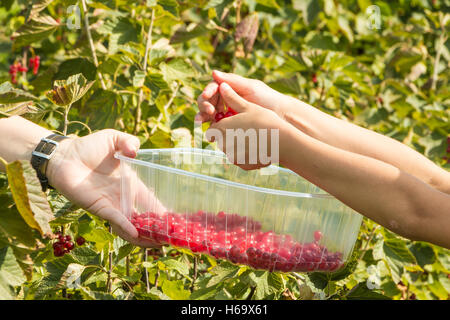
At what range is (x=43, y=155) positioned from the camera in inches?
46.1

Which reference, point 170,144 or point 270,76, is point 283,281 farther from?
point 270,76

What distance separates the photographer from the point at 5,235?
3.35ft

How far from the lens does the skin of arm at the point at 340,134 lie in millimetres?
1330

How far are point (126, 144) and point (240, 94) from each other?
13.6 inches

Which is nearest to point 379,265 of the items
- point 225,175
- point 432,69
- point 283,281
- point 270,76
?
point 283,281

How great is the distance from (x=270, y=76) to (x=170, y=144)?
3.11ft

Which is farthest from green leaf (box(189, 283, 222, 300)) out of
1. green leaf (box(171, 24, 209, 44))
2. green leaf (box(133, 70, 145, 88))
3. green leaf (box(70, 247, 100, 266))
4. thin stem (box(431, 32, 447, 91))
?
thin stem (box(431, 32, 447, 91))

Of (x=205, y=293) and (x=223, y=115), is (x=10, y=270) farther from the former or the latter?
(x=223, y=115)

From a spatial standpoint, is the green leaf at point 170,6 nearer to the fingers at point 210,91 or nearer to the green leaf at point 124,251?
the fingers at point 210,91

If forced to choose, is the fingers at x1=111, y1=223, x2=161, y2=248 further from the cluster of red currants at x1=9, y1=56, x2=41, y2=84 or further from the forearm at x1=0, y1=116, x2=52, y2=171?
the cluster of red currants at x1=9, y1=56, x2=41, y2=84

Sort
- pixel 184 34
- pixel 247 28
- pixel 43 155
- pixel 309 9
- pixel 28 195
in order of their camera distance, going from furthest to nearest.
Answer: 1. pixel 309 9
2. pixel 247 28
3. pixel 184 34
4. pixel 43 155
5. pixel 28 195

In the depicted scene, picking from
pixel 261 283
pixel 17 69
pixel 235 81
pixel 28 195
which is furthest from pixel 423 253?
pixel 17 69

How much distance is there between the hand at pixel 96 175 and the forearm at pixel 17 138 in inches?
2.4

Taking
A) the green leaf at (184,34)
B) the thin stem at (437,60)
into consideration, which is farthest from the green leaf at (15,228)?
the thin stem at (437,60)
